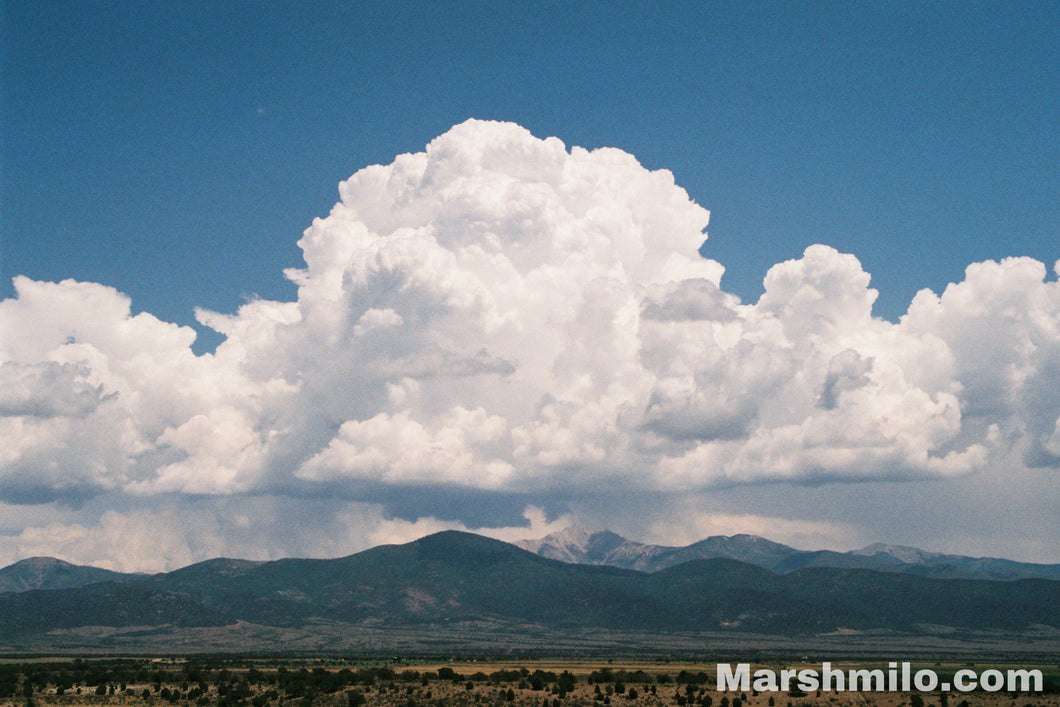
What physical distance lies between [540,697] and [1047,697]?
2686 inches

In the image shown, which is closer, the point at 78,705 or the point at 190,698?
the point at 78,705

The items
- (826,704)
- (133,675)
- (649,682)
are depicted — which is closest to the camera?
(826,704)

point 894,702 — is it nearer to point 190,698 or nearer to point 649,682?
point 649,682

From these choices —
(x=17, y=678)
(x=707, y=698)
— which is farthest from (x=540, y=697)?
(x=17, y=678)

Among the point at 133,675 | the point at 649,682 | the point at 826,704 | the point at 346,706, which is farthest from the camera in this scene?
the point at 133,675

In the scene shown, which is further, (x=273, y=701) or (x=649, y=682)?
(x=649, y=682)

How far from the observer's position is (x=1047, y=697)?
127 m

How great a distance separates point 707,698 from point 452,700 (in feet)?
111

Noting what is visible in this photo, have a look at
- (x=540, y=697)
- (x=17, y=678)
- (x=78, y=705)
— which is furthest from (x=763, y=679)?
(x=17, y=678)

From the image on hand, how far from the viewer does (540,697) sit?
127875 mm

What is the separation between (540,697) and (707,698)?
22.3 meters

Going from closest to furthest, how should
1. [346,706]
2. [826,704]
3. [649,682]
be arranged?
1. [826,704]
2. [346,706]
3. [649,682]

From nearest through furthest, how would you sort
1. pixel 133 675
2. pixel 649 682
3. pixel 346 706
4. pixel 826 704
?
pixel 826 704, pixel 346 706, pixel 649 682, pixel 133 675

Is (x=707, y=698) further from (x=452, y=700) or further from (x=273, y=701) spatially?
(x=273, y=701)
